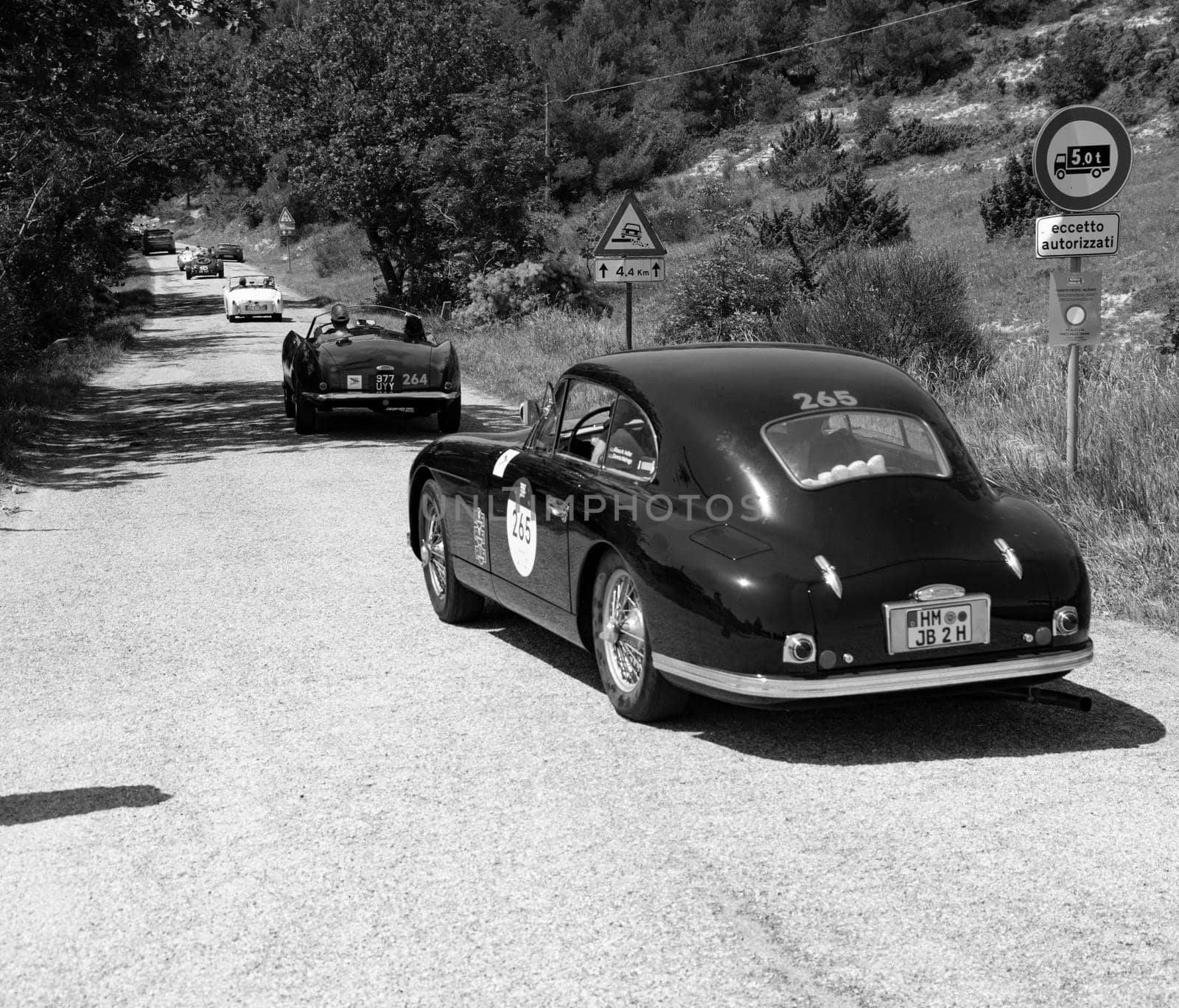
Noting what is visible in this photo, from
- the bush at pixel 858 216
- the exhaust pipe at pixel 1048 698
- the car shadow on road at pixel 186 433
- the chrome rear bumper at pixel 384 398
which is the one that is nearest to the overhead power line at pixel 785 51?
the bush at pixel 858 216

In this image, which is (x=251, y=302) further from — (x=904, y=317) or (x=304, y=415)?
(x=904, y=317)

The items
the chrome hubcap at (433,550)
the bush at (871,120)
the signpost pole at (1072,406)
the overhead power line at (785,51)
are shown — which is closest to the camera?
the chrome hubcap at (433,550)

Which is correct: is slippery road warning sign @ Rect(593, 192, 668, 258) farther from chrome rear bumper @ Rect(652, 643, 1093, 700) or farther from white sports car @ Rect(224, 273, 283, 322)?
white sports car @ Rect(224, 273, 283, 322)

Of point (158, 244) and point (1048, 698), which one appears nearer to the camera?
point (1048, 698)

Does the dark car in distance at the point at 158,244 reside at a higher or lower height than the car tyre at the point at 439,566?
higher

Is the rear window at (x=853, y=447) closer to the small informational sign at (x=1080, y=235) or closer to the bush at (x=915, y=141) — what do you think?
the small informational sign at (x=1080, y=235)

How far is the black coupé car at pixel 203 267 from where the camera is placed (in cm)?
7150

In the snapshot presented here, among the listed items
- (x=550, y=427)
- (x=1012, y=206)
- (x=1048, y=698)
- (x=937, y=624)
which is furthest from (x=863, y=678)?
(x=1012, y=206)

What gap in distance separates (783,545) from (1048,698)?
Result: 130 cm

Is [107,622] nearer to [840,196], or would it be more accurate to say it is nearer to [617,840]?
[617,840]

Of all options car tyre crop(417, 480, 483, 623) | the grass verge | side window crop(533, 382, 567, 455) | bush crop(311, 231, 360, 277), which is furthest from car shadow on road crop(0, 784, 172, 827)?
bush crop(311, 231, 360, 277)

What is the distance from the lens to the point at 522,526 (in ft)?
21.8

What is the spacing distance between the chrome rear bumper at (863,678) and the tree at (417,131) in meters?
33.0

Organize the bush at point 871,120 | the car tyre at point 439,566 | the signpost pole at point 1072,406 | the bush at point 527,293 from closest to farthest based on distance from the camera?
the car tyre at point 439,566 < the signpost pole at point 1072,406 < the bush at point 527,293 < the bush at point 871,120
